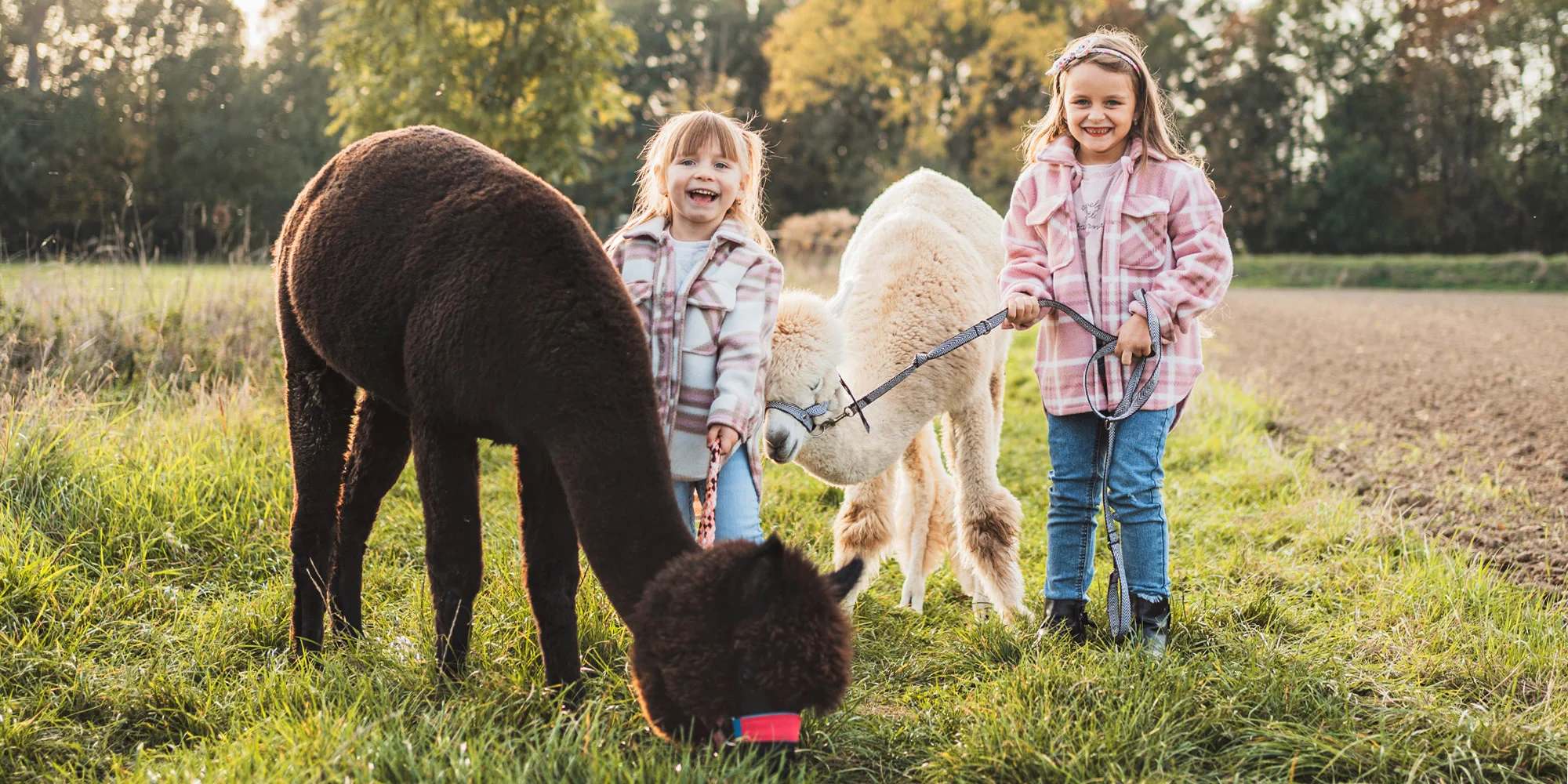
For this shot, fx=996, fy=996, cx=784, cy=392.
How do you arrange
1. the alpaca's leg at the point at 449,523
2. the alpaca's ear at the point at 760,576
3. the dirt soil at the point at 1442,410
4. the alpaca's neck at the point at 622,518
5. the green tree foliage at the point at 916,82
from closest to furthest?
the alpaca's ear at the point at 760,576, the alpaca's neck at the point at 622,518, the alpaca's leg at the point at 449,523, the dirt soil at the point at 1442,410, the green tree foliage at the point at 916,82

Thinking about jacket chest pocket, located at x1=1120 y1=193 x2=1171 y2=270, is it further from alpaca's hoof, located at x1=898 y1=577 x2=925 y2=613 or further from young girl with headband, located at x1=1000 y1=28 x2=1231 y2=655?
alpaca's hoof, located at x1=898 y1=577 x2=925 y2=613

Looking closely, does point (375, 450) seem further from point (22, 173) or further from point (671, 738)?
point (22, 173)

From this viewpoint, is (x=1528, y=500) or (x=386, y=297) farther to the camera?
(x=1528, y=500)

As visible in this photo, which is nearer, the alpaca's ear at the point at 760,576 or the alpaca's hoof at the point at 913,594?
the alpaca's ear at the point at 760,576

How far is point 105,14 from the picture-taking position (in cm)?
2755

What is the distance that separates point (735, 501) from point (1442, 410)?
686cm

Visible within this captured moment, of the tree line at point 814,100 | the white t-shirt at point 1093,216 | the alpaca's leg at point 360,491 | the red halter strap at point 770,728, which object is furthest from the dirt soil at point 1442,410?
the tree line at point 814,100

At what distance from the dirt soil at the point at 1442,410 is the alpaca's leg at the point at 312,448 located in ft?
9.66

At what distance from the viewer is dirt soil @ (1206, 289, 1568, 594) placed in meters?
4.58

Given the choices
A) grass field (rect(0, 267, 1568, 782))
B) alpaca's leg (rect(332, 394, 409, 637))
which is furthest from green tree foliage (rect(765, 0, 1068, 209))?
alpaca's leg (rect(332, 394, 409, 637))

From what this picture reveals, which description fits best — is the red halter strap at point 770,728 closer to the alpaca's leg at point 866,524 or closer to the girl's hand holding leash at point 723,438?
the girl's hand holding leash at point 723,438

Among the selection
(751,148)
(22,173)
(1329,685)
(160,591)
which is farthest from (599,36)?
(22,173)

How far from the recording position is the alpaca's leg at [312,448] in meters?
3.01

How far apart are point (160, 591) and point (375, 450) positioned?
50.7 inches
